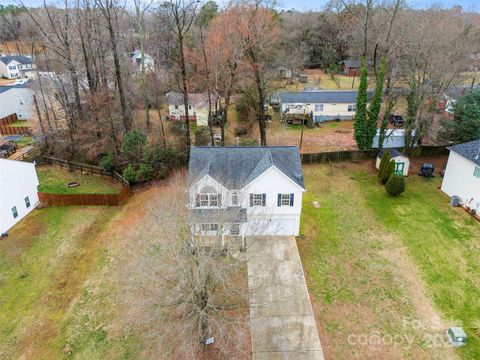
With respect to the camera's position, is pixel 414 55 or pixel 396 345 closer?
Answer: pixel 396 345

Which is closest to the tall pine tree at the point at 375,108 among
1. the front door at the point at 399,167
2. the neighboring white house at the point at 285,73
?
the front door at the point at 399,167

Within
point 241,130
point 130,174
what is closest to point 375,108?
point 241,130

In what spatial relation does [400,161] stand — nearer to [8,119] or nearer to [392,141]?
[392,141]

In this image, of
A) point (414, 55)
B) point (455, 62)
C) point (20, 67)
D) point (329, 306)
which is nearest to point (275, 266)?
point (329, 306)

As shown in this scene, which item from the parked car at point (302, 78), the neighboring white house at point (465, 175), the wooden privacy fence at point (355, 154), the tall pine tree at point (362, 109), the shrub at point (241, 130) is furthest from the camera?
the parked car at point (302, 78)

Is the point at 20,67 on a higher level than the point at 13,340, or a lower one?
higher

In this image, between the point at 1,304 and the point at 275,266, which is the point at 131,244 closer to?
the point at 1,304

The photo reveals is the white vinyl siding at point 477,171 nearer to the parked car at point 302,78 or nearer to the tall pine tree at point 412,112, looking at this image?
the tall pine tree at point 412,112
